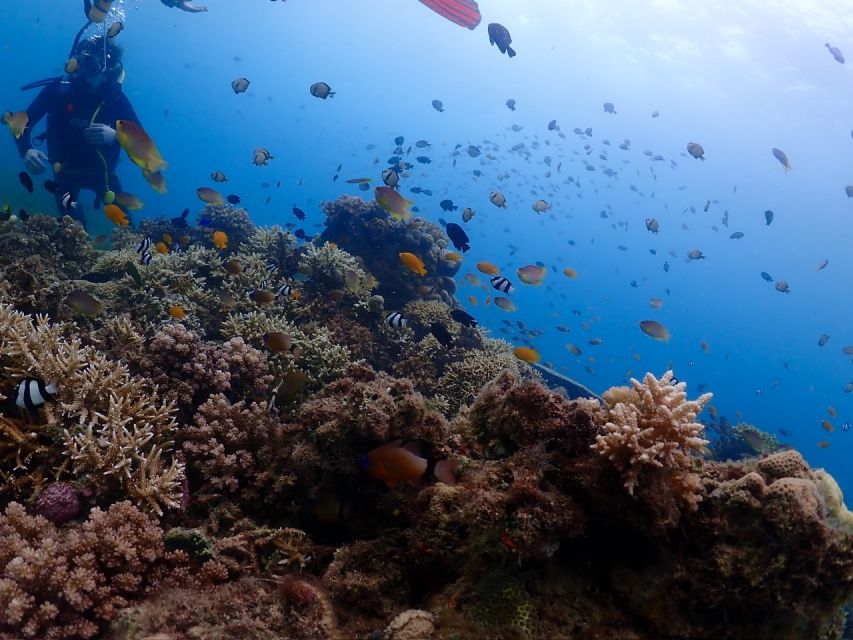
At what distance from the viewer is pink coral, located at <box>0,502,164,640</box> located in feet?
10.3

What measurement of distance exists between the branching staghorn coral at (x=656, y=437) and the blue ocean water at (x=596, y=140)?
1497 centimetres

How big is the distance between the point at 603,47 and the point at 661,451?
55.0 meters

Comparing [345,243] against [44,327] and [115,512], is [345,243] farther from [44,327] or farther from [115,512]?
[115,512]

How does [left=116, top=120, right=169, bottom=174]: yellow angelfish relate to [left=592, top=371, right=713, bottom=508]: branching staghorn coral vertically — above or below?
below

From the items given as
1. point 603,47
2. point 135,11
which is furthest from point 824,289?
point 135,11

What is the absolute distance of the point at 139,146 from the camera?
5.91m

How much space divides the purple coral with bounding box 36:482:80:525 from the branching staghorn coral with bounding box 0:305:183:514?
163 millimetres

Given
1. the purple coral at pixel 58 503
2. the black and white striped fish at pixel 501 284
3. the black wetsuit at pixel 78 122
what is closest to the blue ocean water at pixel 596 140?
the black wetsuit at pixel 78 122

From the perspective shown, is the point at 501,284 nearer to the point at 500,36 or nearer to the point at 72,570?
the point at 500,36

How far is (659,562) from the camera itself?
2916 mm

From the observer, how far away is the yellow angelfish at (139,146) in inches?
227

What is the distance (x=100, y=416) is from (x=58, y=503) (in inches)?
31.2

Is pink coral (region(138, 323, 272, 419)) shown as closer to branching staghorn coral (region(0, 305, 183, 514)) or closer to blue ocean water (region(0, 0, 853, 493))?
branching staghorn coral (region(0, 305, 183, 514))

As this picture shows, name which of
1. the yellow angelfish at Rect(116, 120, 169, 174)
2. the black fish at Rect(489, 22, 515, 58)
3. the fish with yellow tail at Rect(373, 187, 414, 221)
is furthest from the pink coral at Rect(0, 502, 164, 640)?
the black fish at Rect(489, 22, 515, 58)
